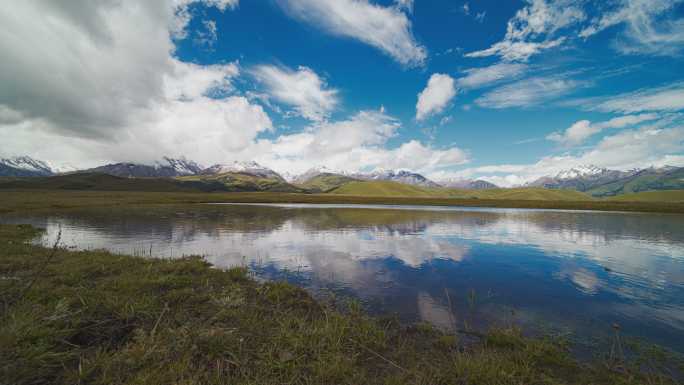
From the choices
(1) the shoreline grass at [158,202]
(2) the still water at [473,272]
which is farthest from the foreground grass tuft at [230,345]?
(1) the shoreline grass at [158,202]

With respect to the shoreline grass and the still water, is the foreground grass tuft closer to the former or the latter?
the still water

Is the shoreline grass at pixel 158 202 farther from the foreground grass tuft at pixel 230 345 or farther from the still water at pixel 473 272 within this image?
→ the foreground grass tuft at pixel 230 345

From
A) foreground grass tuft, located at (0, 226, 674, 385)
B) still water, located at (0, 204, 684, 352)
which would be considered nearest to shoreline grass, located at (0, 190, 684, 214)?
still water, located at (0, 204, 684, 352)

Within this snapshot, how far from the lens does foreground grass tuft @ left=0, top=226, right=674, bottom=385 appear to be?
622cm

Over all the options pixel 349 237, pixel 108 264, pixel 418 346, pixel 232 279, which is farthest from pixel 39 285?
pixel 349 237

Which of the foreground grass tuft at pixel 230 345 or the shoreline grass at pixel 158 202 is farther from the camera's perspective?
the shoreline grass at pixel 158 202

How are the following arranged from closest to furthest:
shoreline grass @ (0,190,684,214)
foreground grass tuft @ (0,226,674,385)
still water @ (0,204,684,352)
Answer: foreground grass tuft @ (0,226,674,385), still water @ (0,204,684,352), shoreline grass @ (0,190,684,214)

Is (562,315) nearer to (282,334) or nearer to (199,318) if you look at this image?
(282,334)

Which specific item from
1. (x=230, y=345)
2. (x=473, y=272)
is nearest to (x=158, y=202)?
(x=473, y=272)

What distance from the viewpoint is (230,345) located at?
771 centimetres

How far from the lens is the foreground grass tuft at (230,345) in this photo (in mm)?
6219

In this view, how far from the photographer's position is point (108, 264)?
16312 millimetres

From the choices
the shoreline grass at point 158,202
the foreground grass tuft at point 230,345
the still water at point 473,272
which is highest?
the shoreline grass at point 158,202

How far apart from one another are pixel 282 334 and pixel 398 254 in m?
18.9
